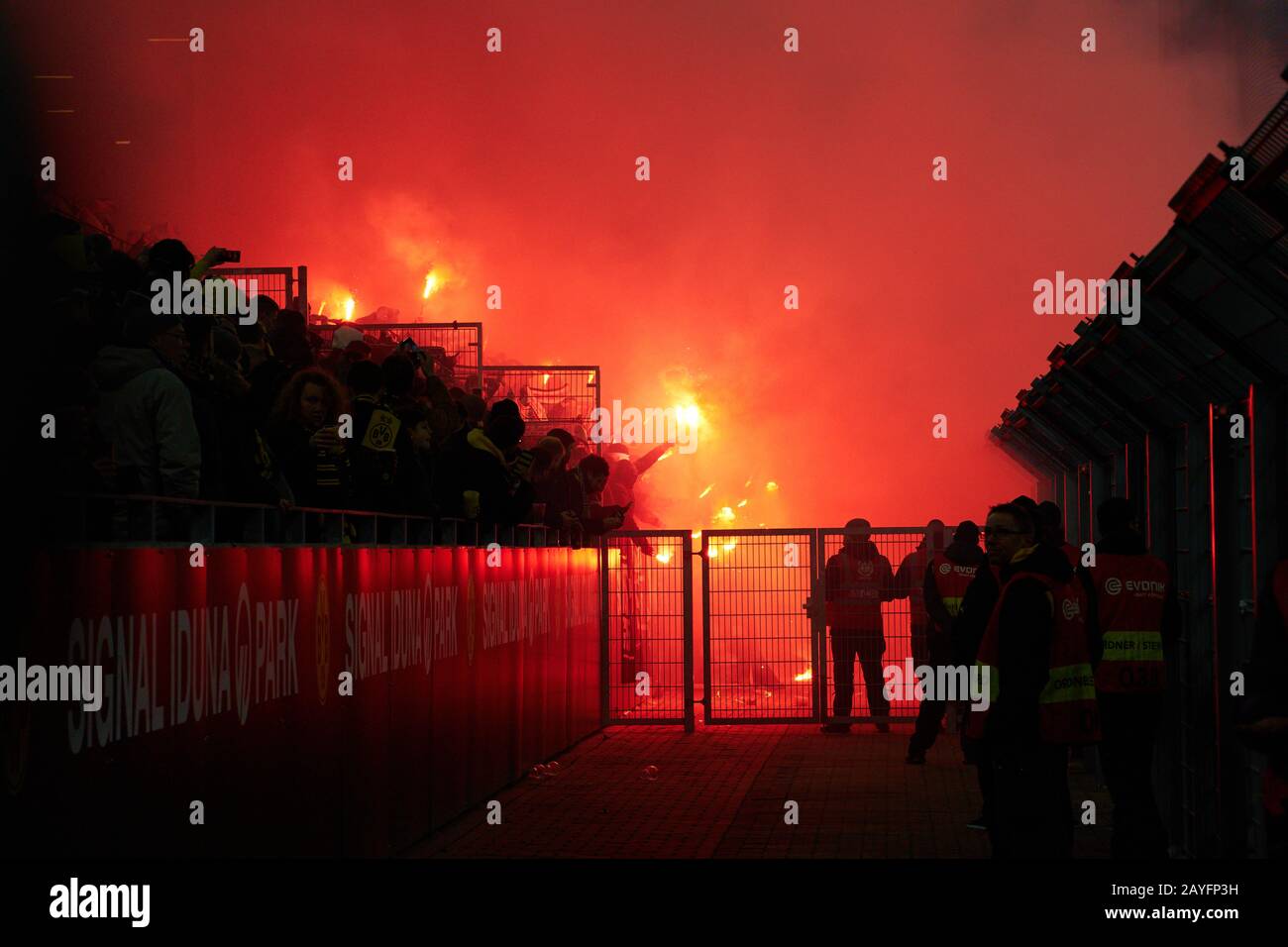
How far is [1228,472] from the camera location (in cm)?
899

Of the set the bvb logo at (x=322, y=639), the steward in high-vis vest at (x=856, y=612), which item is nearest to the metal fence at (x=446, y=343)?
the steward in high-vis vest at (x=856, y=612)

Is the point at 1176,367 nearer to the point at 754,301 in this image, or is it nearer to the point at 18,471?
the point at 18,471

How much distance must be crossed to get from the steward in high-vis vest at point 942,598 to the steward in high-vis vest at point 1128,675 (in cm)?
427

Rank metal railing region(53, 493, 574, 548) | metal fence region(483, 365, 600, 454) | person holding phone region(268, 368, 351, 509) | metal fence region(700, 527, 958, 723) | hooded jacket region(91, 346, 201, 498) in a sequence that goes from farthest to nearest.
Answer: metal fence region(483, 365, 600, 454)
metal fence region(700, 527, 958, 723)
person holding phone region(268, 368, 351, 509)
hooded jacket region(91, 346, 201, 498)
metal railing region(53, 493, 574, 548)

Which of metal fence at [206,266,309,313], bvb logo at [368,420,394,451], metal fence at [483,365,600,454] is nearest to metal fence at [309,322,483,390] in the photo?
metal fence at [483,365,600,454]

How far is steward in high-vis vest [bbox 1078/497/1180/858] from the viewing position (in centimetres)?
902

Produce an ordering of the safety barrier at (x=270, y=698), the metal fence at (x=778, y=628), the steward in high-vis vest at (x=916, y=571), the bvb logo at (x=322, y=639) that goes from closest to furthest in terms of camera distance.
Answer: the safety barrier at (x=270, y=698)
the bvb logo at (x=322, y=639)
the steward in high-vis vest at (x=916, y=571)
the metal fence at (x=778, y=628)

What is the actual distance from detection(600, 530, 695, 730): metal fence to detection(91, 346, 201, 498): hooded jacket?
38.8 ft

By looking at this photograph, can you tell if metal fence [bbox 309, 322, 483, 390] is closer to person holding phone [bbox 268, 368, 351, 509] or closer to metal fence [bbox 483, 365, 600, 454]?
metal fence [bbox 483, 365, 600, 454]

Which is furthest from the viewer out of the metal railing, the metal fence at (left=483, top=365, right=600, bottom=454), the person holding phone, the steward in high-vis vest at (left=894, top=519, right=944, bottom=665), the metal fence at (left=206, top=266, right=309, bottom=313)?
the metal fence at (left=483, top=365, right=600, bottom=454)

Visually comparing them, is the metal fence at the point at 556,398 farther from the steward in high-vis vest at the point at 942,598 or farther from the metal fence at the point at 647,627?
the steward in high-vis vest at the point at 942,598

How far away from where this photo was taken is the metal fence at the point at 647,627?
62.8 feet

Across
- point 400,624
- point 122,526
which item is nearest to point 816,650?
point 400,624
